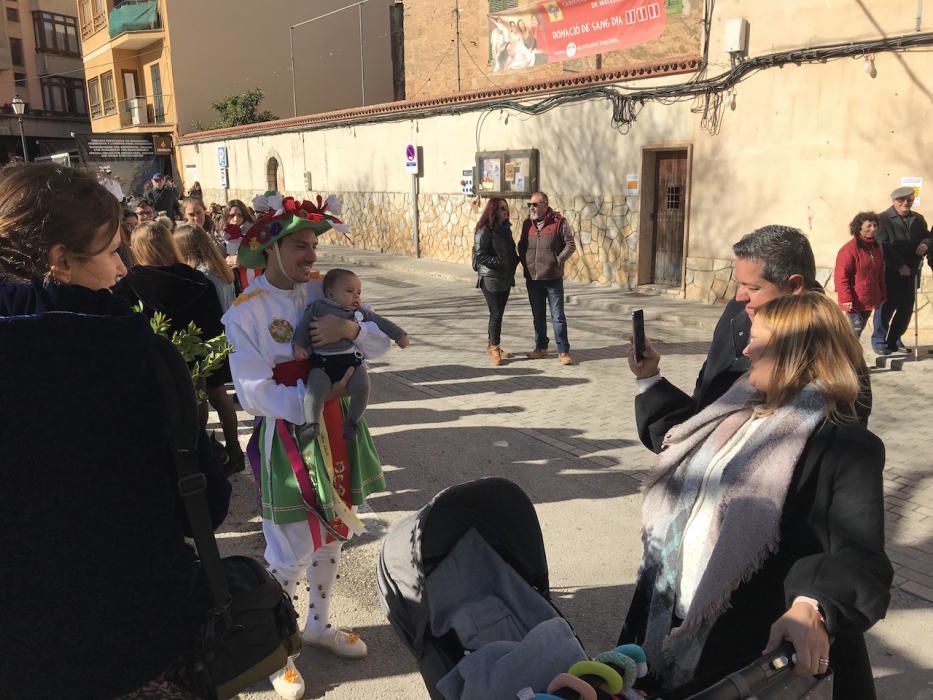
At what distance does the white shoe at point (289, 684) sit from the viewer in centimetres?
288

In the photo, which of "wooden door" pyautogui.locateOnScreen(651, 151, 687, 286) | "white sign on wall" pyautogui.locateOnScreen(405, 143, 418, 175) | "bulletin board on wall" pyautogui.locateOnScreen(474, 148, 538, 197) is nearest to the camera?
"wooden door" pyautogui.locateOnScreen(651, 151, 687, 286)

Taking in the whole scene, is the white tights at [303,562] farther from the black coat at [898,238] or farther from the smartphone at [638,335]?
the black coat at [898,238]

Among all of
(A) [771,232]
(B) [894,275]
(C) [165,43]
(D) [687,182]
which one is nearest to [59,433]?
(A) [771,232]

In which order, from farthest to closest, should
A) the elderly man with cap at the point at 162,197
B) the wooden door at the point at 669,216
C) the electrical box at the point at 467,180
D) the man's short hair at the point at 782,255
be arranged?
1. the electrical box at the point at 467,180
2. the elderly man with cap at the point at 162,197
3. the wooden door at the point at 669,216
4. the man's short hair at the point at 782,255

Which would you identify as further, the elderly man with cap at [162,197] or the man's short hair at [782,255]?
the elderly man with cap at [162,197]

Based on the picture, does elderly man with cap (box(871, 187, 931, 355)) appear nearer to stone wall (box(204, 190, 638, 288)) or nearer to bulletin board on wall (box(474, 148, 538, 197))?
stone wall (box(204, 190, 638, 288))

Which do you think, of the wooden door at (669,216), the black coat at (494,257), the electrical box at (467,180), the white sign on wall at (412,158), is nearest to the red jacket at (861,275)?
the black coat at (494,257)

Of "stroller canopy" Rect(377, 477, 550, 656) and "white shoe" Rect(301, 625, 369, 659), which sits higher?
"stroller canopy" Rect(377, 477, 550, 656)

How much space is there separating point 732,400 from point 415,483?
3.30 m

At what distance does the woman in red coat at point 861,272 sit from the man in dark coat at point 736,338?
561 centimetres

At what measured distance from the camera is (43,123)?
43.2m

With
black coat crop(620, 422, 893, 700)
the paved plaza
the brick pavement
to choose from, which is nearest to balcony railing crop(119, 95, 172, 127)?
the brick pavement

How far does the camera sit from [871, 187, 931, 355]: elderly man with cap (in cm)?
796

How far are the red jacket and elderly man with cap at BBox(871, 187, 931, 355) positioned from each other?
437mm
